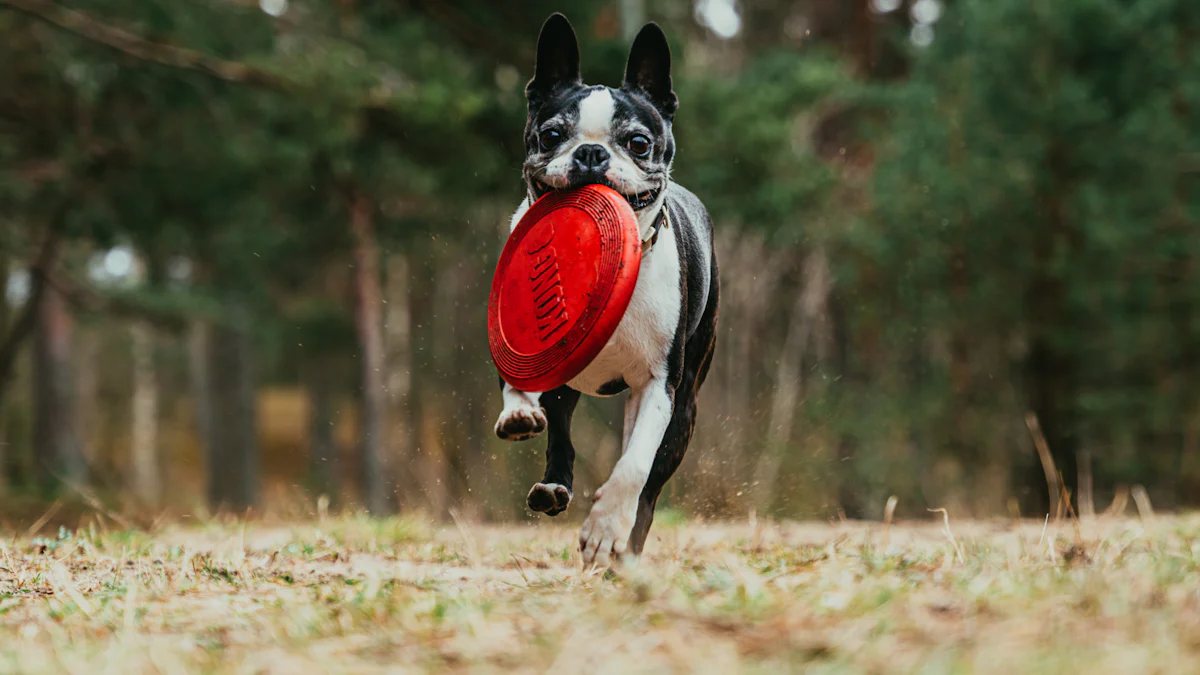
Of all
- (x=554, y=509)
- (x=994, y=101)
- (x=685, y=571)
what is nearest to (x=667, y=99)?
(x=554, y=509)

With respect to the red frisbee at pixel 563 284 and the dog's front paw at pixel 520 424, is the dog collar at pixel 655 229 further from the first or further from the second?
the dog's front paw at pixel 520 424

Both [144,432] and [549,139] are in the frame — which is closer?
[549,139]

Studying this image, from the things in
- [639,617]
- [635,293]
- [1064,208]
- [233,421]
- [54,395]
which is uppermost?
[1064,208]

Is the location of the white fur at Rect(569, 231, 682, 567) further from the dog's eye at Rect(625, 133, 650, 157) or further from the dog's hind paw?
the dog's eye at Rect(625, 133, 650, 157)

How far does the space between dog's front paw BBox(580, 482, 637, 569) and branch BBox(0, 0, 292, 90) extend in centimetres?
675

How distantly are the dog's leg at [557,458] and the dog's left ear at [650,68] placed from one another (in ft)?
4.21

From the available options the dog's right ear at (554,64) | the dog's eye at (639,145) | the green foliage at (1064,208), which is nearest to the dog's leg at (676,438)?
the dog's eye at (639,145)

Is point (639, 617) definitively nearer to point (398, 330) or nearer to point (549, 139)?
point (549, 139)

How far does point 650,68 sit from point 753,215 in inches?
309

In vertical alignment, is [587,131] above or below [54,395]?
above

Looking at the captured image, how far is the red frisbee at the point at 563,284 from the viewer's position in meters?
4.05

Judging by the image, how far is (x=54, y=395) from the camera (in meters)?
16.0

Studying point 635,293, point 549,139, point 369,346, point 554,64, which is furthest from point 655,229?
point 369,346

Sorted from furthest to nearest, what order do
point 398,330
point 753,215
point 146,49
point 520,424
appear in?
point 398,330
point 753,215
point 146,49
point 520,424
